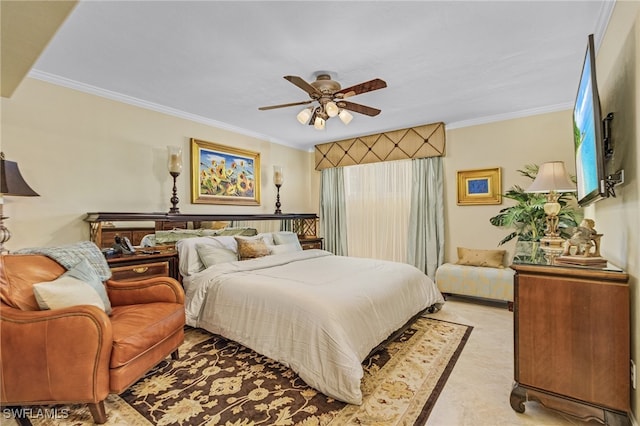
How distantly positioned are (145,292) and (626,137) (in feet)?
11.1

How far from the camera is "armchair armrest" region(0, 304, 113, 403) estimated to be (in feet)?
5.29

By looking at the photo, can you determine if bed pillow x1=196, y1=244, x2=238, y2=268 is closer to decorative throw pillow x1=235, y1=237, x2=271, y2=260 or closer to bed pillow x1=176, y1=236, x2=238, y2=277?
bed pillow x1=176, y1=236, x2=238, y2=277

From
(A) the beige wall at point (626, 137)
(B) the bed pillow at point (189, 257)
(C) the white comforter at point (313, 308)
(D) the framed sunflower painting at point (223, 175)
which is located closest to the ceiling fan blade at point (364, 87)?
(A) the beige wall at point (626, 137)

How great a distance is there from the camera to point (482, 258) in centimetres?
405

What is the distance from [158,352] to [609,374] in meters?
2.67

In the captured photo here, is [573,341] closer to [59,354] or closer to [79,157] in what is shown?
[59,354]

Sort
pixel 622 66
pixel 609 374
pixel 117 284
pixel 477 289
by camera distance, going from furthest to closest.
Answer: pixel 477 289, pixel 117 284, pixel 622 66, pixel 609 374

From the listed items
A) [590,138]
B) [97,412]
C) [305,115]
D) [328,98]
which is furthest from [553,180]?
[97,412]

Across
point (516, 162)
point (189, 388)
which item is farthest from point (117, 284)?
point (516, 162)

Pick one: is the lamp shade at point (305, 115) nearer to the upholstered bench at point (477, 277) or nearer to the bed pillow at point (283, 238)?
the bed pillow at point (283, 238)

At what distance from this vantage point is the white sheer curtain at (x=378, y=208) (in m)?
4.90

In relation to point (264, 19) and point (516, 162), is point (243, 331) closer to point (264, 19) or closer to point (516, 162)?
point (264, 19)

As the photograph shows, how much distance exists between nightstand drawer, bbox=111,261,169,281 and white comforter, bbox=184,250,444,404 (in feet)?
0.90

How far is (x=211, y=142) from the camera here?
423 centimetres
